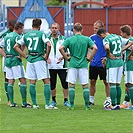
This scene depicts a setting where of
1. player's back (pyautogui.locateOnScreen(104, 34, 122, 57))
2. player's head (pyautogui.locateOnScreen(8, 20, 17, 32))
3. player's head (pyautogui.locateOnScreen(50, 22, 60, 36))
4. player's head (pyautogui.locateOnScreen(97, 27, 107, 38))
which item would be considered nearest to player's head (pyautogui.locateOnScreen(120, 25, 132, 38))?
player's back (pyautogui.locateOnScreen(104, 34, 122, 57))

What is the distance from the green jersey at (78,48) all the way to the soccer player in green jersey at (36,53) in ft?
1.55

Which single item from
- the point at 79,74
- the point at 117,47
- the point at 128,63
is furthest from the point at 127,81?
the point at 79,74

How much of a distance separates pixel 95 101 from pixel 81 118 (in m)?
3.66

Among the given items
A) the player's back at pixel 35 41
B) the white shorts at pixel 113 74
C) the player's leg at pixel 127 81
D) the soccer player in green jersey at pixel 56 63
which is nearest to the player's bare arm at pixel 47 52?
the player's back at pixel 35 41

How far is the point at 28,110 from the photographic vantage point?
540 inches

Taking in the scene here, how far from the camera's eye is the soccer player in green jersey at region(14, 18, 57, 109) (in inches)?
540

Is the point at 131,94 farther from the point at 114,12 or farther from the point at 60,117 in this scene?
the point at 114,12

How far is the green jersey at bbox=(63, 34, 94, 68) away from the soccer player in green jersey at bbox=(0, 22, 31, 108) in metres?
1.30

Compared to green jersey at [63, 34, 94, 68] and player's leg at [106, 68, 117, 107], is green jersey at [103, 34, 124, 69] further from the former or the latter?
green jersey at [63, 34, 94, 68]

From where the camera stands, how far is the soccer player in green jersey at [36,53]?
13.7 m

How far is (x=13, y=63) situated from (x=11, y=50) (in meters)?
0.30

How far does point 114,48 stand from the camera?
13734mm

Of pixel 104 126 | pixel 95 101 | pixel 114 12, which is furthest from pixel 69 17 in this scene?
pixel 104 126

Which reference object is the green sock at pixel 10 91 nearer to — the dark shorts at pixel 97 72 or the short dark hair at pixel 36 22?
the short dark hair at pixel 36 22
